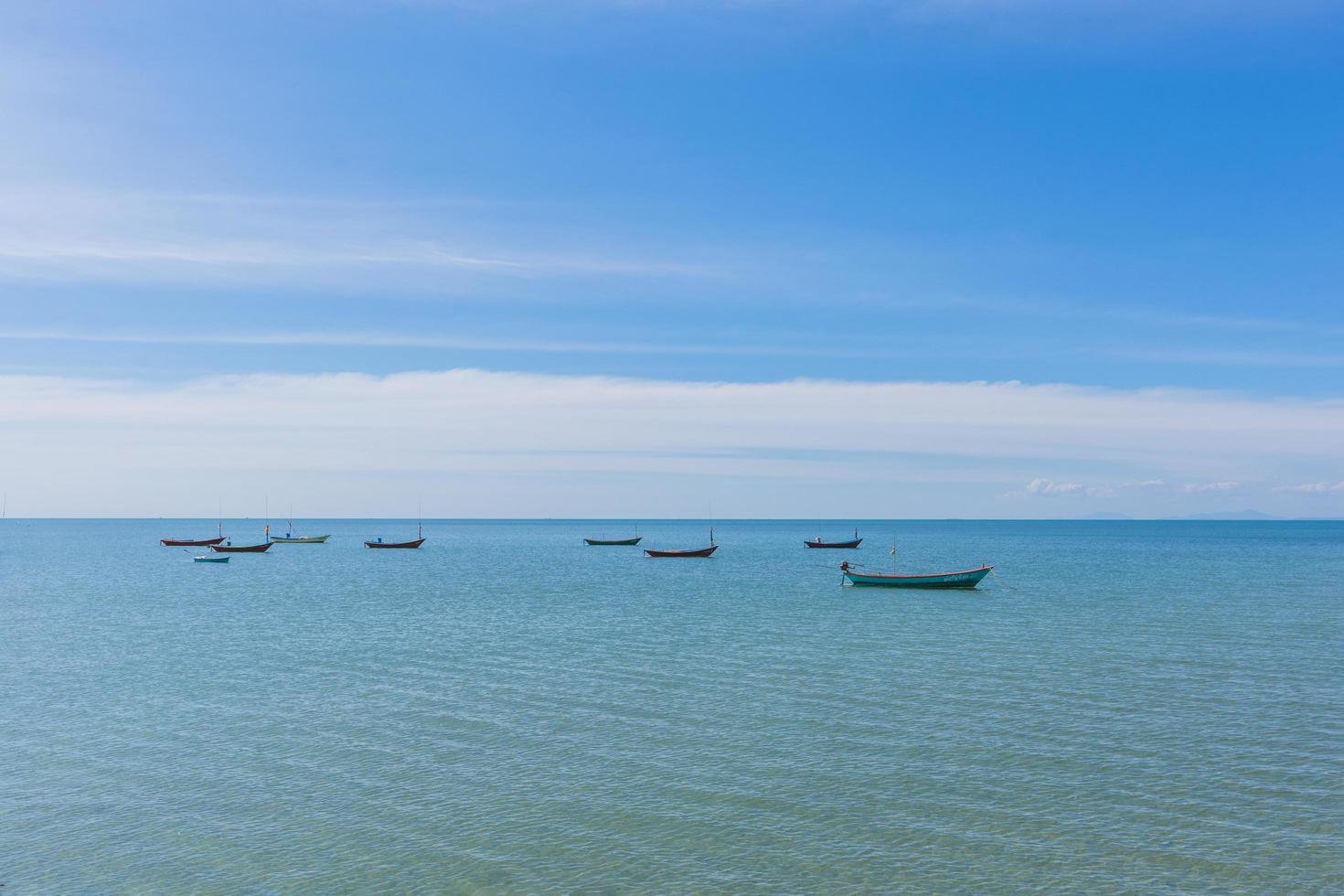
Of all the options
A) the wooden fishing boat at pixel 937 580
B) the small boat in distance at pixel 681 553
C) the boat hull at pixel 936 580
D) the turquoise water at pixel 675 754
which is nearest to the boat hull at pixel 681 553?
the small boat in distance at pixel 681 553

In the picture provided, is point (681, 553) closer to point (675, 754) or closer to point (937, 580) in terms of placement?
point (937, 580)

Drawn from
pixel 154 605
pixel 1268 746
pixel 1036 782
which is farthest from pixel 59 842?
pixel 154 605

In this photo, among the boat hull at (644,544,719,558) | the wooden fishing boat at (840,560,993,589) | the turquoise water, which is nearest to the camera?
the turquoise water

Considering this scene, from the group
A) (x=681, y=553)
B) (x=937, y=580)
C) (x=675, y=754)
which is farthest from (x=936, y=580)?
(x=675, y=754)

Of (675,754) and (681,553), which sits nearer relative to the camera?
(675,754)

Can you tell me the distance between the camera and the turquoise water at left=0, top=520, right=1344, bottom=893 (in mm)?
17438

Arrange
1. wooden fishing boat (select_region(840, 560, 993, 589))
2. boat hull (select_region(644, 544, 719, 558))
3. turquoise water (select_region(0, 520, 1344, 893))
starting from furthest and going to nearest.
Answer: boat hull (select_region(644, 544, 719, 558)), wooden fishing boat (select_region(840, 560, 993, 589)), turquoise water (select_region(0, 520, 1344, 893))

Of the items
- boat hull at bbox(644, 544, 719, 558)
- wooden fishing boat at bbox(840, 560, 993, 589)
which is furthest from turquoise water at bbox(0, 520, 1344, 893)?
Result: boat hull at bbox(644, 544, 719, 558)

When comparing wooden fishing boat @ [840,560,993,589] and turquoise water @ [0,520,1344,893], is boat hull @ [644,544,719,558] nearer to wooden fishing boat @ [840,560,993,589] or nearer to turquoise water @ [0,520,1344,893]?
wooden fishing boat @ [840,560,993,589]

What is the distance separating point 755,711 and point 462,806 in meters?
11.5

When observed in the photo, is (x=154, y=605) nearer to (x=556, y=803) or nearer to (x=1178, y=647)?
(x=556, y=803)

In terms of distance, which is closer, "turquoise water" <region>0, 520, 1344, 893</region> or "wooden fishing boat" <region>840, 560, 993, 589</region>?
"turquoise water" <region>0, 520, 1344, 893</region>

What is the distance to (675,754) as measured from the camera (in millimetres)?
24328

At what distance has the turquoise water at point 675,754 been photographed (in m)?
17.4
